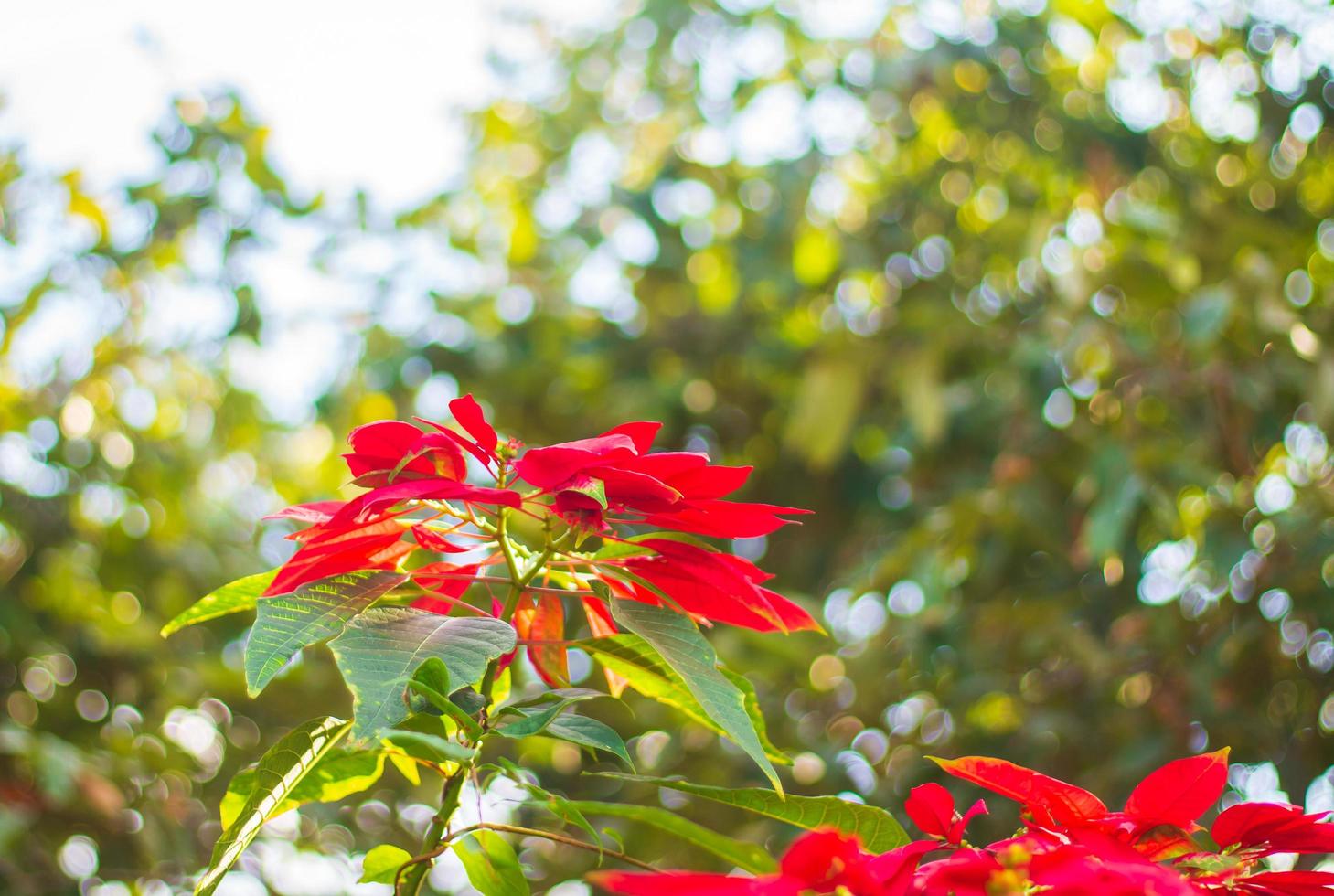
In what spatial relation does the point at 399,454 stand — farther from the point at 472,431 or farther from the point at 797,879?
the point at 797,879

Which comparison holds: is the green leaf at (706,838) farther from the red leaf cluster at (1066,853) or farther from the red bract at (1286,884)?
the red bract at (1286,884)

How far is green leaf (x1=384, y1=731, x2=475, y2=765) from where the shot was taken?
31 centimetres

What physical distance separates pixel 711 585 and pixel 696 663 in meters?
0.04

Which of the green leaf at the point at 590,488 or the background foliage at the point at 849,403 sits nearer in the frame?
the green leaf at the point at 590,488

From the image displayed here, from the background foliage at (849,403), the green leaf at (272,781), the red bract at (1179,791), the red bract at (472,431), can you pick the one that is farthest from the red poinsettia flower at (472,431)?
the background foliage at (849,403)

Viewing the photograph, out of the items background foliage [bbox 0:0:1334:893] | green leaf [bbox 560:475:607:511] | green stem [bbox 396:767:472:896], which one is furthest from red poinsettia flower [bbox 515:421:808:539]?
background foliage [bbox 0:0:1334:893]

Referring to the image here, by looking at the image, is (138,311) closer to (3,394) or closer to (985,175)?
(3,394)

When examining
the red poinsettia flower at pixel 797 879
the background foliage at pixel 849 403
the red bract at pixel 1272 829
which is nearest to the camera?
the red poinsettia flower at pixel 797 879

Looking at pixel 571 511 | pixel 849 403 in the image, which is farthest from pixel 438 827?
pixel 849 403

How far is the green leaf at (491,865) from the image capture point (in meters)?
0.41

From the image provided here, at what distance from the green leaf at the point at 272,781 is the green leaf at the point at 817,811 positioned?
0.10 metres

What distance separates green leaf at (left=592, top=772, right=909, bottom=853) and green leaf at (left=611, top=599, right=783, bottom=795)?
0.01 m

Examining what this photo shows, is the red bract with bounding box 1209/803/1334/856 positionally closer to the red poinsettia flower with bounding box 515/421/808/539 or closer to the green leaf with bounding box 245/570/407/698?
the red poinsettia flower with bounding box 515/421/808/539

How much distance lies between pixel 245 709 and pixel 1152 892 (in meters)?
1.65
